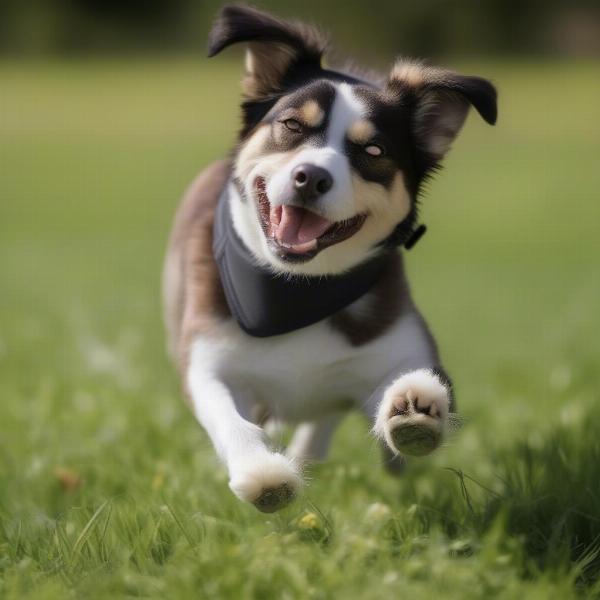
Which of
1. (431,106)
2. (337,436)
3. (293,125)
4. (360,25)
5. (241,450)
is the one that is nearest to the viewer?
(241,450)

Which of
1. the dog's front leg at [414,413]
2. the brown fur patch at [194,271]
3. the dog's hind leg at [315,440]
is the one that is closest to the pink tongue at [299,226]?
the brown fur patch at [194,271]

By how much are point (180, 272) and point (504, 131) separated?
2064cm

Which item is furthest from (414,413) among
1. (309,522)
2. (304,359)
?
(304,359)

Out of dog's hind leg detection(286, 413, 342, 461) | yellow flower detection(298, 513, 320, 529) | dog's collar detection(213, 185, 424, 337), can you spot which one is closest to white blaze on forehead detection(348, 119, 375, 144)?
dog's collar detection(213, 185, 424, 337)

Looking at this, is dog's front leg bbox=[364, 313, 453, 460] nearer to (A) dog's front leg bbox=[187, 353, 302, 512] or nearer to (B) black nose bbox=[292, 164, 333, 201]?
(A) dog's front leg bbox=[187, 353, 302, 512]

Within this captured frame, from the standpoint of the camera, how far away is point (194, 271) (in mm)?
4309

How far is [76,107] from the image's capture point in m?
29.1

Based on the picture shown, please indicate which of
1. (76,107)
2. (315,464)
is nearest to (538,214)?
(315,464)

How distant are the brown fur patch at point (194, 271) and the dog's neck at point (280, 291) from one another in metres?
0.10

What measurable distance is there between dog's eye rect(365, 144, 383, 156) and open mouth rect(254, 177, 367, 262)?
8.1 inches

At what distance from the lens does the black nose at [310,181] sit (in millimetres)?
3602

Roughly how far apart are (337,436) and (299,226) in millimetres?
2052

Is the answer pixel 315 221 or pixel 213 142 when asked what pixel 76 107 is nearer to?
pixel 213 142

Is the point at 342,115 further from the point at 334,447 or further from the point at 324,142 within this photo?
the point at 334,447
